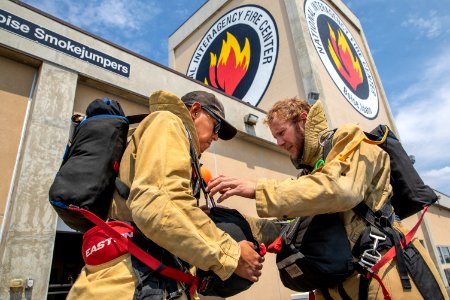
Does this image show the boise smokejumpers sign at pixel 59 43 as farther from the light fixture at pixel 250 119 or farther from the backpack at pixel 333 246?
the backpack at pixel 333 246

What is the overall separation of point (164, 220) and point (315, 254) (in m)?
1.02

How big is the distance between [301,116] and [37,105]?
363 cm

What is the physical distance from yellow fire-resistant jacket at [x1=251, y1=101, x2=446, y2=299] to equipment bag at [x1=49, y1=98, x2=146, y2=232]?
84 cm

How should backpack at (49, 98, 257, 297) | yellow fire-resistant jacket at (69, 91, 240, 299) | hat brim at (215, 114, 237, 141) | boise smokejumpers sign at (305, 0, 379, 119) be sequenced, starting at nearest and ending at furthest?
1. yellow fire-resistant jacket at (69, 91, 240, 299)
2. backpack at (49, 98, 257, 297)
3. hat brim at (215, 114, 237, 141)
4. boise smokejumpers sign at (305, 0, 379, 119)

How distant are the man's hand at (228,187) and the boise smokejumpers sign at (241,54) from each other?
31.9 ft

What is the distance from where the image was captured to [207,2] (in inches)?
576

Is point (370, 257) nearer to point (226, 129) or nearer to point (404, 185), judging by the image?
point (404, 185)

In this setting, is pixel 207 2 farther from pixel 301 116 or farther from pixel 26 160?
pixel 301 116

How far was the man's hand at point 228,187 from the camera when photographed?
175cm

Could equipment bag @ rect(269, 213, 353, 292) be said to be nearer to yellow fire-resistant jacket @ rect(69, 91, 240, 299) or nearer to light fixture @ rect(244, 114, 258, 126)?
yellow fire-resistant jacket @ rect(69, 91, 240, 299)

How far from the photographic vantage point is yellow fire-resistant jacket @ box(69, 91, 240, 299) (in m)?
1.29

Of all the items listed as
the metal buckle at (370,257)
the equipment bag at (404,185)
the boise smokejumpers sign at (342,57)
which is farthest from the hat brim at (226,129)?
the boise smokejumpers sign at (342,57)

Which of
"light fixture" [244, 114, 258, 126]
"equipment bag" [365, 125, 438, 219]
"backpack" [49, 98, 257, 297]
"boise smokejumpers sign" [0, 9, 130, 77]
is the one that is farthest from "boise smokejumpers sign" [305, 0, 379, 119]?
"backpack" [49, 98, 257, 297]

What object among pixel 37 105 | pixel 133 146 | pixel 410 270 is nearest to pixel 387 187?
pixel 410 270
